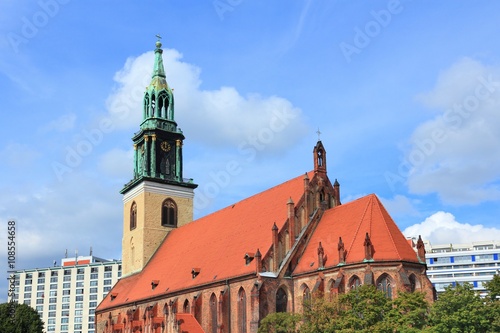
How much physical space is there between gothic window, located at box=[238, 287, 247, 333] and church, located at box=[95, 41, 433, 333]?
11 cm

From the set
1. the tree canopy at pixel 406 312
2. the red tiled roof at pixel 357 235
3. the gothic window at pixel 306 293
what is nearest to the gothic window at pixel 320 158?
the red tiled roof at pixel 357 235

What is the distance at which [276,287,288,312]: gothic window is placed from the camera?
55.8m

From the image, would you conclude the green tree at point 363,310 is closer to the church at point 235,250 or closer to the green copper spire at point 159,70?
the church at point 235,250

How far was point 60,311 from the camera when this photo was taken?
196m

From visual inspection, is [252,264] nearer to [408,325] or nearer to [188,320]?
[188,320]

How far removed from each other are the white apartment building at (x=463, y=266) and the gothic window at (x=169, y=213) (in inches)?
2984

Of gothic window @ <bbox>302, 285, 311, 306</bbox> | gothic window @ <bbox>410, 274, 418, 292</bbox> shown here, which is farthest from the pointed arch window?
gothic window @ <bbox>302, 285, 311, 306</bbox>

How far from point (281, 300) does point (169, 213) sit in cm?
3012

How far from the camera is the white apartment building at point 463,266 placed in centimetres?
14038

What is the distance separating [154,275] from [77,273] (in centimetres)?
12505

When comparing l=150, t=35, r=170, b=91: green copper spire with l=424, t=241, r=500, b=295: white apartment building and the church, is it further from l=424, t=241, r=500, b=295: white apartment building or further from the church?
l=424, t=241, r=500, b=295: white apartment building

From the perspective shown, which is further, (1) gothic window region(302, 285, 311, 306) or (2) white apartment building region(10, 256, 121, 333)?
(2) white apartment building region(10, 256, 121, 333)

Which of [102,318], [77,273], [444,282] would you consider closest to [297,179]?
[102,318]

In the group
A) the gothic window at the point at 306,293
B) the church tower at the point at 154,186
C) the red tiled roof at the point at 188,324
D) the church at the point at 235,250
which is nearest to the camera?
the church at the point at 235,250
